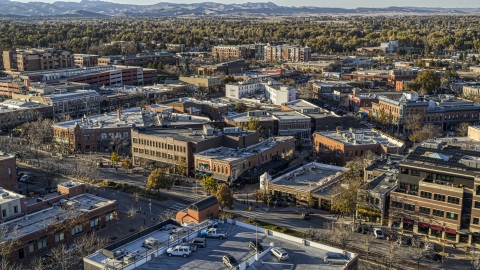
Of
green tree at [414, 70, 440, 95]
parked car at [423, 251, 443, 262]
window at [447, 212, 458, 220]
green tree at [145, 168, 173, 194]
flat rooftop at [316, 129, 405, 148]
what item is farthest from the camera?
green tree at [414, 70, 440, 95]

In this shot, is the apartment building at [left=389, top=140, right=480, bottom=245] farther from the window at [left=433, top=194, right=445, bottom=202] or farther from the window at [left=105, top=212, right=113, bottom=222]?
the window at [left=105, top=212, right=113, bottom=222]

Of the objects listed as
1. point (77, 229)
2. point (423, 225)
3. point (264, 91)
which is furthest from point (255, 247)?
point (264, 91)

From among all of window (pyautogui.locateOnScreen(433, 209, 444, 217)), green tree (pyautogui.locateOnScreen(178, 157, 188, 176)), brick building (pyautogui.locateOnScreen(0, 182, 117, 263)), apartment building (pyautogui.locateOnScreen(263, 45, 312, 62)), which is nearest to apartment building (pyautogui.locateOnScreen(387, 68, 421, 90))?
apartment building (pyautogui.locateOnScreen(263, 45, 312, 62))

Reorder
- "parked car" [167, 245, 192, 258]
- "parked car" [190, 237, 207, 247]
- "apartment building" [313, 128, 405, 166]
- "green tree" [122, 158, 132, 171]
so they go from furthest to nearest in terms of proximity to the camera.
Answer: "green tree" [122, 158, 132, 171], "apartment building" [313, 128, 405, 166], "parked car" [190, 237, 207, 247], "parked car" [167, 245, 192, 258]

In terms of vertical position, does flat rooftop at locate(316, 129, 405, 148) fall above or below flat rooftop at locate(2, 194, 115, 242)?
above

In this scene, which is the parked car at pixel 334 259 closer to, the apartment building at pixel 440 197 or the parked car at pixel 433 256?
the parked car at pixel 433 256

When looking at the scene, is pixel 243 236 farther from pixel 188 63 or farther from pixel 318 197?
pixel 188 63
